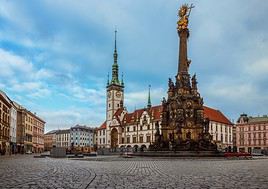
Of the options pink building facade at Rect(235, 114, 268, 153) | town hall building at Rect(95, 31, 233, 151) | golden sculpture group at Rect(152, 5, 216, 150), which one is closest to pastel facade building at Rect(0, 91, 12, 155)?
golden sculpture group at Rect(152, 5, 216, 150)

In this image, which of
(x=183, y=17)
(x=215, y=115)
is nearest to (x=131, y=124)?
(x=215, y=115)

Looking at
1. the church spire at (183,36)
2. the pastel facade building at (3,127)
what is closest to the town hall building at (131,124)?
the pastel facade building at (3,127)

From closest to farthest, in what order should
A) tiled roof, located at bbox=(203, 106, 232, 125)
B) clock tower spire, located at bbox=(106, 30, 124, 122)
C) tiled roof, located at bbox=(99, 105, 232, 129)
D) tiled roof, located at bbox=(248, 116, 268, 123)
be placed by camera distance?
tiled roof, located at bbox=(203, 106, 232, 125), tiled roof, located at bbox=(99, 105, 232, 129), tiled roof, located at bbox=(248, 116, 268, 123), clock tower spire, located at bbox=(106, 30, 124, 122)

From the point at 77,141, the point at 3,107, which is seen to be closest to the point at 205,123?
the point at 3,107

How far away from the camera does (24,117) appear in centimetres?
9500

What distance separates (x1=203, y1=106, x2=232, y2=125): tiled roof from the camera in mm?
114269

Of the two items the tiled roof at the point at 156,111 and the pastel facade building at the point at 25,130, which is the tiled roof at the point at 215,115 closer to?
the tiled roof at the point at 156,111

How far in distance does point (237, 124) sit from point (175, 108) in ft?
312

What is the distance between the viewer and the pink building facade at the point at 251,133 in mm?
121562

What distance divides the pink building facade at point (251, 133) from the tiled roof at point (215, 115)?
30.6 feet

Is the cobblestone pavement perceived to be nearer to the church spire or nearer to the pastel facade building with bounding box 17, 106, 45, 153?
the church spire

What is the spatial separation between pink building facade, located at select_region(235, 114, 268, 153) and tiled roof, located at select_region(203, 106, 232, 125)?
932cm

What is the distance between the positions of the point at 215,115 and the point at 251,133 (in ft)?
59.5

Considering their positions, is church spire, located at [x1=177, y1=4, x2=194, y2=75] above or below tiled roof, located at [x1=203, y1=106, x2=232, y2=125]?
above
